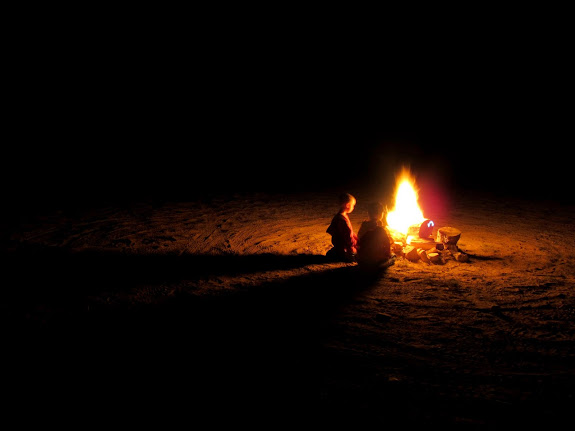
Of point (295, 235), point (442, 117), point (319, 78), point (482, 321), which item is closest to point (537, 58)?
point (442, 117)

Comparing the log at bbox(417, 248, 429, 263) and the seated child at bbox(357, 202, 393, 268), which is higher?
the seated child at bbox(357, 202, 393, 268)

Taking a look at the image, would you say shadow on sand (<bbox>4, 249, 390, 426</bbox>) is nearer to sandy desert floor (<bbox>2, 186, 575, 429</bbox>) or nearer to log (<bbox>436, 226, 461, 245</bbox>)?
sandy desert floor (<bbox>2, 186, 575, 429</bbox>)

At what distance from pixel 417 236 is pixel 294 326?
3.57m

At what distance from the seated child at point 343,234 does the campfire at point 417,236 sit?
85 centimetres

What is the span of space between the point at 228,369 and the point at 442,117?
2361 centimetres

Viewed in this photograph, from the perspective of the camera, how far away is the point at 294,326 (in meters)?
3.95

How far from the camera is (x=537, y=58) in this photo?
25.0 metres

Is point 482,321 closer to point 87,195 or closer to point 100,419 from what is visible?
point 100,419

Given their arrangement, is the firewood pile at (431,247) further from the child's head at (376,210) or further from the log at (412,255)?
the child's head at (376,210)

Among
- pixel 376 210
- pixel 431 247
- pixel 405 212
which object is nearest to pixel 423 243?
pixel 431 247

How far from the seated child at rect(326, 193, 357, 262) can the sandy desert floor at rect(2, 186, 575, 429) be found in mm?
201

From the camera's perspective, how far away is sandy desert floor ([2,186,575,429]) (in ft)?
9.53

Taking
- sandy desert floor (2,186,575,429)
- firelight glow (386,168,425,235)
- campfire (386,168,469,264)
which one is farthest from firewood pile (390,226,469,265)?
firelight glow (386,168,425,235)

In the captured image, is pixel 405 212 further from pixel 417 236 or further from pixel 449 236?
pixel 449 236
